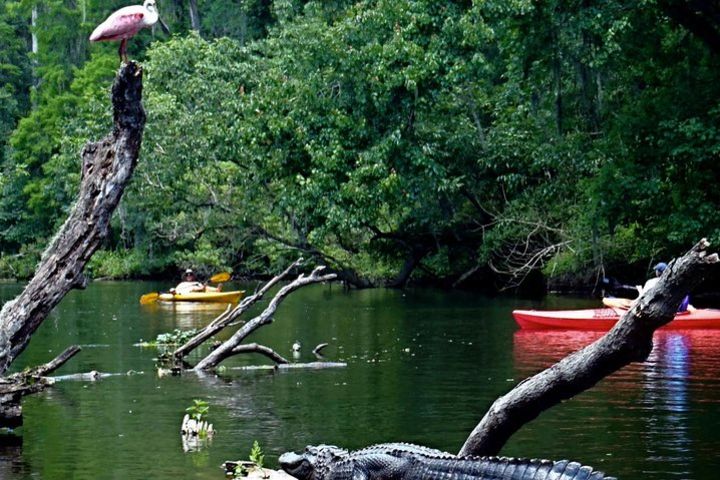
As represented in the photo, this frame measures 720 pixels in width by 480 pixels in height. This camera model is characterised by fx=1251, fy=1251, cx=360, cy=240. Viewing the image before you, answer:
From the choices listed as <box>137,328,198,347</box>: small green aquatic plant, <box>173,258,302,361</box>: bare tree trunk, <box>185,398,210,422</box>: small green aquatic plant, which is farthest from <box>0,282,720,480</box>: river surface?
<box>173,258,302,361</box>: bare tree trunk

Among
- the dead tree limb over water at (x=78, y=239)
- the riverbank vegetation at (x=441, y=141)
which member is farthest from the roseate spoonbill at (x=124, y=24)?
the riverbank vegetation at (x=441, y=141)

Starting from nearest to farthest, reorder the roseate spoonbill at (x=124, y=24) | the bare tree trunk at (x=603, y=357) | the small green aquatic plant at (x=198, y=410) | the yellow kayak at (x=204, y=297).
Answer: the bare tree trunk at (x=603, y=357) → the small green aquatic plant at (x=198, y=410) → the roseate spoonbill at (x=124, y=24) → the yellow kayak at (x=204, y=297)

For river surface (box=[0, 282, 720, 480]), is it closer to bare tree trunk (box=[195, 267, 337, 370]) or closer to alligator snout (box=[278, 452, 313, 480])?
bare tree trunk (box=[195, 267, 337, 370])

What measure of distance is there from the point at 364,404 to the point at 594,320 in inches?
405

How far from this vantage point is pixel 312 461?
29.6ft

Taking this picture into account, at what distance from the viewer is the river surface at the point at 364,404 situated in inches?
500

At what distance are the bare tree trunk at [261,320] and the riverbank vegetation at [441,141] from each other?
10.6 metres

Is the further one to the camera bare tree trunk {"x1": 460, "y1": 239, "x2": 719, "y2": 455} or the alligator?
the alligator

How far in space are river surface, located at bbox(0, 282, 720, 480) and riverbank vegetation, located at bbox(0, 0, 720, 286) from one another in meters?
5.02

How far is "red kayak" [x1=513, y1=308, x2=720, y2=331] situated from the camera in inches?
1002

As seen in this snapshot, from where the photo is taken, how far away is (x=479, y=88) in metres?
39.4

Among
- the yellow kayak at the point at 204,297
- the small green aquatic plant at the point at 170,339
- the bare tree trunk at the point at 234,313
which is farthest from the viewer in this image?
the yellow kayak at the point at 204,297

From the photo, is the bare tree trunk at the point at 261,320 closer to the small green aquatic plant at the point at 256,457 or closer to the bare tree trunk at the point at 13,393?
the bare tree trunk at the point at 13,393

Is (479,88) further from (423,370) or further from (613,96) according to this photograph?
(423,370)
